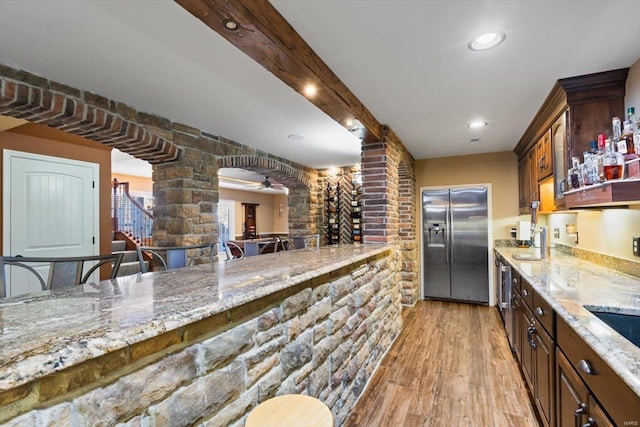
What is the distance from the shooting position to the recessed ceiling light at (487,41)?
5.76ft

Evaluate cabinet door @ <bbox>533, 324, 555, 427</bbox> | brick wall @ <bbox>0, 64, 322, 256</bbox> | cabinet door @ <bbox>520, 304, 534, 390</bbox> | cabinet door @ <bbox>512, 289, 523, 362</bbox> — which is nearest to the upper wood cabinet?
cabinet door @ <bbox>512, 289, 523, 362</bbox>

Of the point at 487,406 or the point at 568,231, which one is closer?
the point at 487,406

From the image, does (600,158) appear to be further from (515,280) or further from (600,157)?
(515,280)

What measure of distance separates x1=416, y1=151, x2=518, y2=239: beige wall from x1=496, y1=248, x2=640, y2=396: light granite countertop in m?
1.88

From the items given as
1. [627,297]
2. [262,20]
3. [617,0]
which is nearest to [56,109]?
[262,20]

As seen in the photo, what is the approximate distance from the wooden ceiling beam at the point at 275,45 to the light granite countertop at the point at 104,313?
1.09 metres

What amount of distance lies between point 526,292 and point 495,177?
2.94 metres

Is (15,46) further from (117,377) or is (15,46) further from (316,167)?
(316,167)

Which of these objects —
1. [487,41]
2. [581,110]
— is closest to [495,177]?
[581,110]

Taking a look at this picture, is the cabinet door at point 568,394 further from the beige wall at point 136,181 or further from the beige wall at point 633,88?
the beige wall at point 136,181

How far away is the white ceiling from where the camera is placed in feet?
5.05

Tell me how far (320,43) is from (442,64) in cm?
82

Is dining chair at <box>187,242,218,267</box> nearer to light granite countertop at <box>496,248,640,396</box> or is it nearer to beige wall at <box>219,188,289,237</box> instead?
light granite countertop at <box>496,248,640,396</box>

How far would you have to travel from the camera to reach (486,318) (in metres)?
4.18
